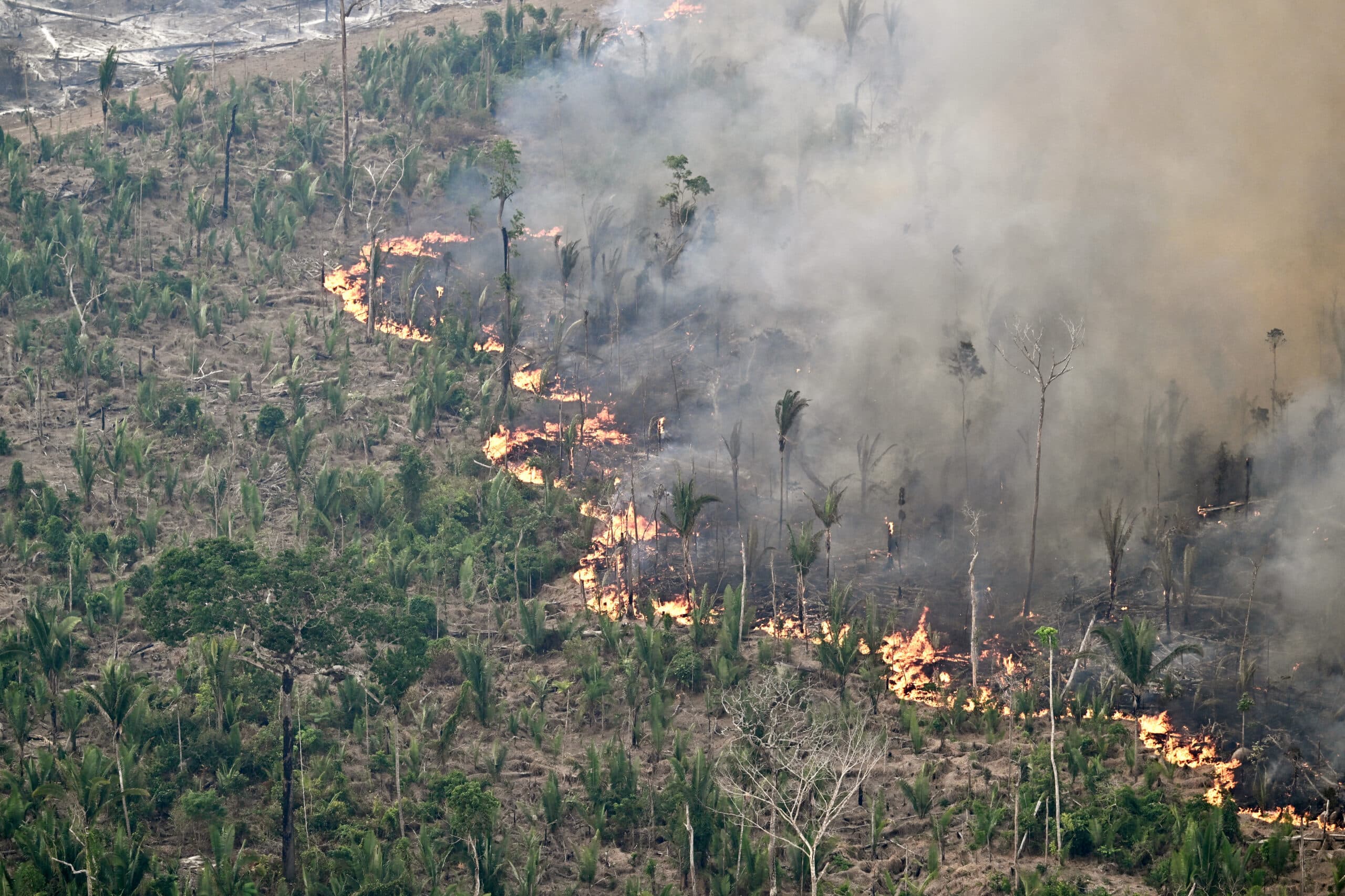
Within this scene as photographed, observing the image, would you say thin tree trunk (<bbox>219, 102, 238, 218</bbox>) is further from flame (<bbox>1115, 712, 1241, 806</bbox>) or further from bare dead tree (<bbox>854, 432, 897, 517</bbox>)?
flame (<bbox>1115, 712, 1241, 806</bbox>)

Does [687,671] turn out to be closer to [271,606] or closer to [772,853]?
[772,853]

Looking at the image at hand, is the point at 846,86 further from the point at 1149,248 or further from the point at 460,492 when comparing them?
the point at 460,492

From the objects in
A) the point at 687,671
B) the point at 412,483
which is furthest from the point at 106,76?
the point at 687,671

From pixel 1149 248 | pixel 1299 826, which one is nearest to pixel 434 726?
pixel 1299 826

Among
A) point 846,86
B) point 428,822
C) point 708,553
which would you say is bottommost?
point 428,822

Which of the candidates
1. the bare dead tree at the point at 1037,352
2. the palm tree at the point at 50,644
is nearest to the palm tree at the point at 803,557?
the bare dead tree at the point at 1037,352

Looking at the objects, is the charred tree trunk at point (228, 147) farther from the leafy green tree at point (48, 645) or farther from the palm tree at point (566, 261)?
the leafy green tree at point (48, 645)
